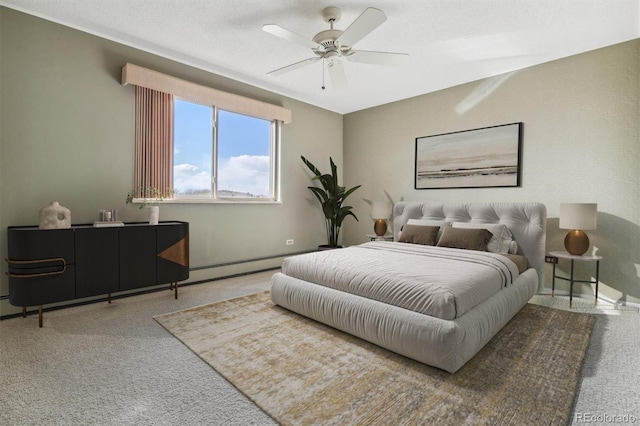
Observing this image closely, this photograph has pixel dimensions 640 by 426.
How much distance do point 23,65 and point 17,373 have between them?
101 inches

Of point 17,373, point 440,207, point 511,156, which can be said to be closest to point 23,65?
point 17,373

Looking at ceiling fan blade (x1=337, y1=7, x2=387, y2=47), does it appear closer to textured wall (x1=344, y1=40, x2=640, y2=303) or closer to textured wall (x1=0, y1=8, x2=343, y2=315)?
textured wall (x1=0, y1=8, x2=343, y2=315)

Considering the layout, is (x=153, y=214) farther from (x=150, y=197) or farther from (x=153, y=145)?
(x=153, y=145)

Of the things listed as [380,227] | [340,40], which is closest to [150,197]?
[340,40]

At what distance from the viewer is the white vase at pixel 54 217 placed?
260 centimetres

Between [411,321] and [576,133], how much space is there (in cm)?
316

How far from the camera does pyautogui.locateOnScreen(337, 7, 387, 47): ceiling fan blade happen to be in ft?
7.08

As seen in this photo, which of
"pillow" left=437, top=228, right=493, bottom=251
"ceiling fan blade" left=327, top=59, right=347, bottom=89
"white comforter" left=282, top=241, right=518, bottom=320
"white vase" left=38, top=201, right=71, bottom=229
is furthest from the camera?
"pillow" left=437, top=228, right=493, bottom=251

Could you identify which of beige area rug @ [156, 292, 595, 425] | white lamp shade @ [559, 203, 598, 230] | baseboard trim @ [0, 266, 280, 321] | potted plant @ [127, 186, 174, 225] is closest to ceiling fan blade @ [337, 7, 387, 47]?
beige area rug @ [156, 292, 595, 425]

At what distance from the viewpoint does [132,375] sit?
1.85 metres

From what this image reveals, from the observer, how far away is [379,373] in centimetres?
189

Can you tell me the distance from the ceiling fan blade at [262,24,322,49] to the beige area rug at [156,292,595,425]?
7.81ft

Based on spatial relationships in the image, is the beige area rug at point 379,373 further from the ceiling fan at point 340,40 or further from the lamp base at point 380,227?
the lamp base at point 380,227

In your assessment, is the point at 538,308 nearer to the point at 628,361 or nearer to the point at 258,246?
the point at 628,361
